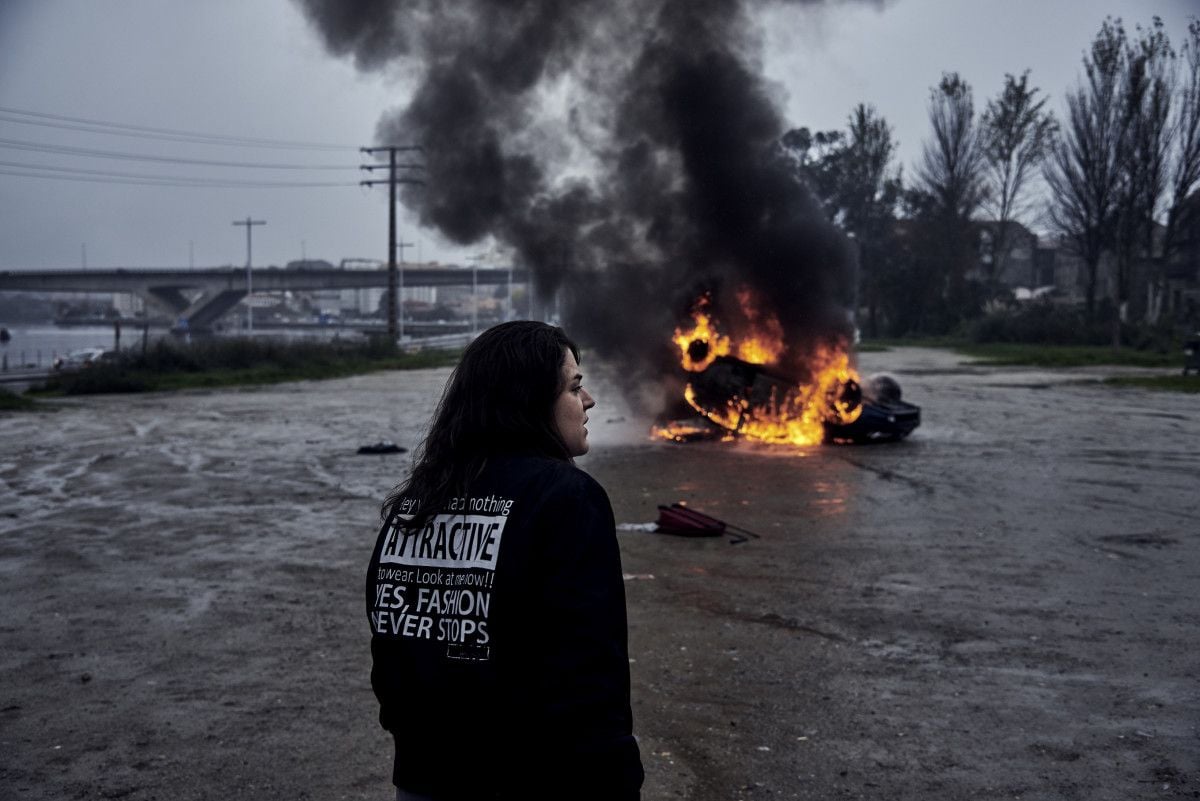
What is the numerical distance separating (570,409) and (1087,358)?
134 feet

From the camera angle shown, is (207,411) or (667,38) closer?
(667,38)

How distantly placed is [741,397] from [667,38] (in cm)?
731

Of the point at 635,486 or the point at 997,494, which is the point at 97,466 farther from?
the point at 997,494

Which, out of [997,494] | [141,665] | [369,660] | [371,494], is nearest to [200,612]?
[141,665]

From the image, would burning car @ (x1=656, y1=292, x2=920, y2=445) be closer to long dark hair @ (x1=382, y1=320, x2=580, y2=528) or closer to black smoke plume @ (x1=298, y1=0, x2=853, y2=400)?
black smoke plume @ (x1=298, y1=0, x2=853, y2=400)

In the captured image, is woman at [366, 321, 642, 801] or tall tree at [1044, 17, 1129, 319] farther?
tall tree at [1044, 17, 1129, 319]

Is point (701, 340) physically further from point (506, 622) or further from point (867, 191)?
point (867, 191)

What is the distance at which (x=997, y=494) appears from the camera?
459 inches

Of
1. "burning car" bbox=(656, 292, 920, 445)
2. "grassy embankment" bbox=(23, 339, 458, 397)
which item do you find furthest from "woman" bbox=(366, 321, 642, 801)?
"grassy embankment" bbox=(23, 339, 458, 397)

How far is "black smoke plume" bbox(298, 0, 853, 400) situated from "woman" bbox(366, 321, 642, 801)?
16272 millimetres

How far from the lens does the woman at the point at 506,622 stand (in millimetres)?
2029

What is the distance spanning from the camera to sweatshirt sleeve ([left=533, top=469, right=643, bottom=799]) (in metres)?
2.01

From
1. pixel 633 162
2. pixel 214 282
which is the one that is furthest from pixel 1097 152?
pixel 214 282

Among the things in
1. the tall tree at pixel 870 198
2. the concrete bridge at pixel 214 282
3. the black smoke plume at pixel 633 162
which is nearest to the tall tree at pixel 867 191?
the tall tree at pixel 870 198
